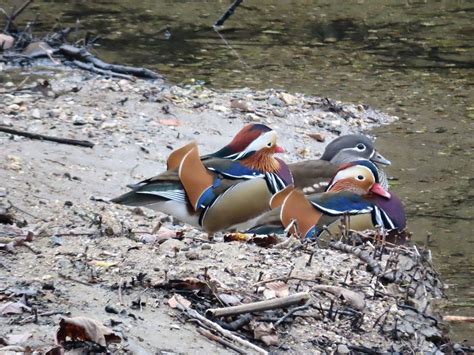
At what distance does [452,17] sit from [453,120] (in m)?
4.77

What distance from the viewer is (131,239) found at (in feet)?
16.8

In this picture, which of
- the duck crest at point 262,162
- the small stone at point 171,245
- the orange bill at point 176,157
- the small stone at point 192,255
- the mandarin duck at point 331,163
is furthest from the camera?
the mandarin duck at point 331,163

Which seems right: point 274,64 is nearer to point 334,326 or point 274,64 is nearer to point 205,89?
point 205,89

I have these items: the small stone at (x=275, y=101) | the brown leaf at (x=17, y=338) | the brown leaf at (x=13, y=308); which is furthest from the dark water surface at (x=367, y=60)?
the brown leaf at (x=17, y=338)

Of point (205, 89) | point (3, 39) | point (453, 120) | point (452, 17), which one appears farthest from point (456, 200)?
point (452, 17)

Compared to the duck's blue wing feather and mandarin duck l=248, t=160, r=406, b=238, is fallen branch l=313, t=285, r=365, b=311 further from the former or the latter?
the duck's blue wing feather

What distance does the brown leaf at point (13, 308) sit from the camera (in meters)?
3.84

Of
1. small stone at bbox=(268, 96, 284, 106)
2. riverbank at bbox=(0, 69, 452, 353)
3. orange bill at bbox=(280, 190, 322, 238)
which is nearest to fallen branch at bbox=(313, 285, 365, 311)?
riverbank at bbox=(0, 69, 452, 353)

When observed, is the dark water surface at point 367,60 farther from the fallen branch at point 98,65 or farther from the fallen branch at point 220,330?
the fallen branch at point 220,330

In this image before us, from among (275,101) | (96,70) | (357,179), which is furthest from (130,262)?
(96,70)

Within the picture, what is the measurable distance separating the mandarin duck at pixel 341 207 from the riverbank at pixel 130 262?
1.54 feet

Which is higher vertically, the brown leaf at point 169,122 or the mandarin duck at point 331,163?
the mandarin duck at point 331,163

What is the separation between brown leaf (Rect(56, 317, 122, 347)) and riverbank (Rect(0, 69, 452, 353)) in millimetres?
73

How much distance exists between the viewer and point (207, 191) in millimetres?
6859
